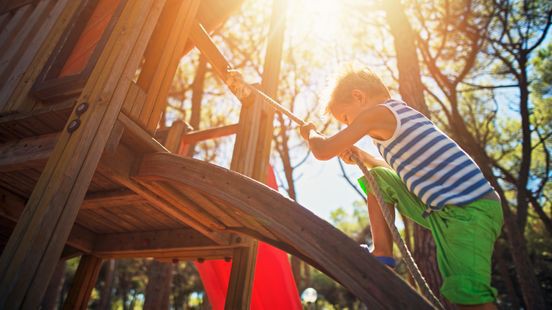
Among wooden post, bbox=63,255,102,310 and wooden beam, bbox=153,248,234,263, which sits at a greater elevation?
wooden beam, bbox=153,248,234,263

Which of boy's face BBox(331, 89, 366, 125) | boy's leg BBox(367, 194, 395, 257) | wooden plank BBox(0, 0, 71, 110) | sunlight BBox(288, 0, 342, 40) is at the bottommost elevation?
boy's leg BBox(367, 194, 395, 257)

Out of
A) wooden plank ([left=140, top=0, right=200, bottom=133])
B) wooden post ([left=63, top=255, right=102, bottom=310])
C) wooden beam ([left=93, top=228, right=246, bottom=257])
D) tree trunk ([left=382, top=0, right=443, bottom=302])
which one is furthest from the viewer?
tree trunk ([left=382, top=0, right=443, bottom=302])

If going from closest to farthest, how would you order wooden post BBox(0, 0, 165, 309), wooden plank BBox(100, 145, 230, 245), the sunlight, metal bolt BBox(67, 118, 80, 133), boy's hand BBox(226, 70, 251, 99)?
wooden post BBox(0, 0, 165, 309), metal bolt BBox(67, 118, 80, 133), wooden plank BBox(100, 145, 230, 245), boy's hand BBox(226, 70, 251, 99), the sunlight

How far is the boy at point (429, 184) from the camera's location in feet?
4.75

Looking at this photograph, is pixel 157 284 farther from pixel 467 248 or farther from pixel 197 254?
pixel 467 248

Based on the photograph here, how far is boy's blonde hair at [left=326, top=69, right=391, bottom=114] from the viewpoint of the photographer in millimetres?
2053

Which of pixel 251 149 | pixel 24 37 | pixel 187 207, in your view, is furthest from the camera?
pixel 251 149

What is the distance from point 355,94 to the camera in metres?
2.05

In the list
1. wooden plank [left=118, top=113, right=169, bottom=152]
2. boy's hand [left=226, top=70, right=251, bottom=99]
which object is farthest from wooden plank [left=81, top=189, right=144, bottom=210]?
boy's hand [left=226, top=70, right=251, bottom=99]

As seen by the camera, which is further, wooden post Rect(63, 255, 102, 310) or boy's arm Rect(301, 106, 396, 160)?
wooden post Rect(63, 255, 102, 310)

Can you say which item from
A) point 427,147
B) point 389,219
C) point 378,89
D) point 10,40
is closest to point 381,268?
point 389,219

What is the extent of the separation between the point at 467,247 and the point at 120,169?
1.76 metres

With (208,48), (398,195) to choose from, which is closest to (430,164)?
(398,195)

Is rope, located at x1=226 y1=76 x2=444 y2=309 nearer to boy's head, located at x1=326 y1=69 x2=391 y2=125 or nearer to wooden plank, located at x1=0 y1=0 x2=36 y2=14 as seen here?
boy's head, located at x1=326 y1=69 x2=391 y2=125
